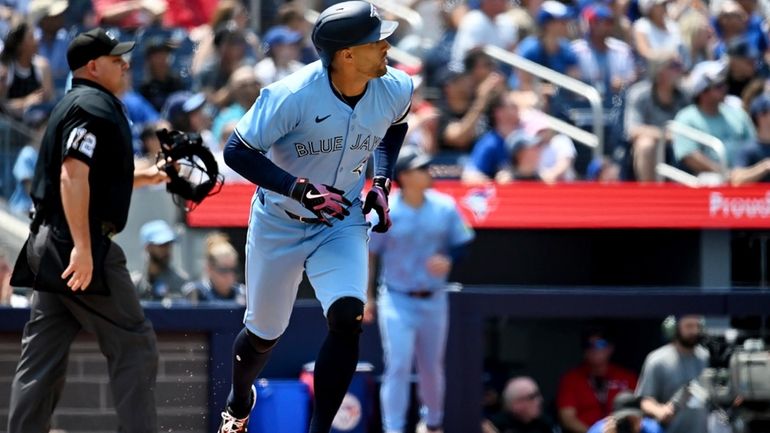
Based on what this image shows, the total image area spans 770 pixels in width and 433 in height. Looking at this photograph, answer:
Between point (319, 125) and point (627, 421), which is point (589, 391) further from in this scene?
point (319, 125)

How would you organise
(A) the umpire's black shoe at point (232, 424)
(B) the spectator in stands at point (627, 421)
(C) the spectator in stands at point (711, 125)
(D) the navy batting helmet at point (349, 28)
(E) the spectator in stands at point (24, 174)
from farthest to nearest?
(C) the spectator in stands at point (711, 125)
(E) the spectator in stands at point (24, 174)
(B) the spectator in stands at point (627, 421)
(A) the umpire's black shoe at point (232, 424)
(D) the navy batting helmet at point (349, 28)

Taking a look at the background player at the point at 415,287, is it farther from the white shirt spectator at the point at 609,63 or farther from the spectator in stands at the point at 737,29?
the spectator in stands at the point at 737,29

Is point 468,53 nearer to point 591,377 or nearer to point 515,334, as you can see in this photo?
point 515,334

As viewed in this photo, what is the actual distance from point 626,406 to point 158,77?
4651 mm

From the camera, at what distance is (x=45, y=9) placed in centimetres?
1132

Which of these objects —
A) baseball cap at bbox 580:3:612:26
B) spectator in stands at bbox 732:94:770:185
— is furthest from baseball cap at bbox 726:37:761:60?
baseball cap at bbox 580:3:612:26

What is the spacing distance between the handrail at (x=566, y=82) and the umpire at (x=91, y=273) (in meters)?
6.00

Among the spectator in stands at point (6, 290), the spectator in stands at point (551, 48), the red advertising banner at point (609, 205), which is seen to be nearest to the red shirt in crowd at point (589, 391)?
the red advertising banner at point (609, 205)

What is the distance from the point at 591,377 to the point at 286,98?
4510 mm

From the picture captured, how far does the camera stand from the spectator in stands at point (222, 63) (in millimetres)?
10914

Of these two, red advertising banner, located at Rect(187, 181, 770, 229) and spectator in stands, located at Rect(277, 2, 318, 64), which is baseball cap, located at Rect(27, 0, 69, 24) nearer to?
spectator in stands, located at Rect(277, 2, 318, 64)

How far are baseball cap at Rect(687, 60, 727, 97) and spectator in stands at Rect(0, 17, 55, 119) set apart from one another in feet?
16.7

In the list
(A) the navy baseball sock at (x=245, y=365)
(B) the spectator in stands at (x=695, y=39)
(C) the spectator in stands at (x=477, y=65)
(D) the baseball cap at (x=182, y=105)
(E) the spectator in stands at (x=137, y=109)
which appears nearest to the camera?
(A) the navy baseball sock at (x=245, y=365)

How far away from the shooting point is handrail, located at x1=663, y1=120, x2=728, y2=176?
10703 mm
